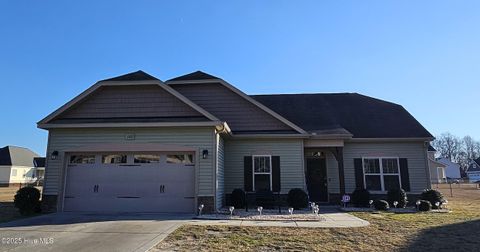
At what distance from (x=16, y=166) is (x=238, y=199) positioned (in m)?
46.4

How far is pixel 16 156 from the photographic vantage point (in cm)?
4847

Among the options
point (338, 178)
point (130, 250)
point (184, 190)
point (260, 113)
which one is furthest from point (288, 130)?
point (130, 250)

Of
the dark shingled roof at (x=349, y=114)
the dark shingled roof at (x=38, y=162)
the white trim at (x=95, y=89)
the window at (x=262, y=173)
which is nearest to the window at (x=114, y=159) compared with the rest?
the white trim at (x=95, y=89)

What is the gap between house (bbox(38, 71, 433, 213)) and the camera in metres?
12.3

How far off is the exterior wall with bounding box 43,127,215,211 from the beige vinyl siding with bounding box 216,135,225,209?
2.86ft

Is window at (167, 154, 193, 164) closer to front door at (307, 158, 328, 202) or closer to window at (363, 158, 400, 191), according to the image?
front door at (307, 158, 328, 202)

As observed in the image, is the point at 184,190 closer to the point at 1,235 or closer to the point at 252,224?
the point at 252,224

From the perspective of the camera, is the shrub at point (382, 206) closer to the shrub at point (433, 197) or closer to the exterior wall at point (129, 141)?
the shrub at point (433, 197)

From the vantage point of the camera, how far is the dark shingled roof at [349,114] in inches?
640

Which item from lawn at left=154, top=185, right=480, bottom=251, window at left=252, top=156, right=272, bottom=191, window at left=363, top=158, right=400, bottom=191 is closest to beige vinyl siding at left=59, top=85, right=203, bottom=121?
window at left=252, top=156, right=272, bottom=191

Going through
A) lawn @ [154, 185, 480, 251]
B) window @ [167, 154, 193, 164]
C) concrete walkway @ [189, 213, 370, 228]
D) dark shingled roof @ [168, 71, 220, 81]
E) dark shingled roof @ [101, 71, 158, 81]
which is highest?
dark shingled roof @ [168, 71, 220, 81]

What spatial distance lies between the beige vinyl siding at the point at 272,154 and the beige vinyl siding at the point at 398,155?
2.82 metres

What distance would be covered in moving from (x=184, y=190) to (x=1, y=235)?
5605 millimetres

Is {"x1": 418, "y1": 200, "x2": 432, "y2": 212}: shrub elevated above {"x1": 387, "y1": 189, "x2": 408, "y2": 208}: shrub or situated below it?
below
